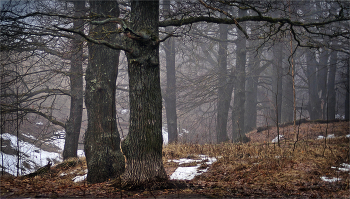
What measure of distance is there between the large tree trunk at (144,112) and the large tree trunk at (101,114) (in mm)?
1799

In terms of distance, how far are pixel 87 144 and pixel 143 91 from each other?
2.83 meters

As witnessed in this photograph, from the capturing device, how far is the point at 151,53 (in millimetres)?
4875

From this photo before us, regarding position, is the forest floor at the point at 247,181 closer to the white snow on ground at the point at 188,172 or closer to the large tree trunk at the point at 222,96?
the white snow on ground at the point at 188,172

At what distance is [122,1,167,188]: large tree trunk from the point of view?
15.5 feet

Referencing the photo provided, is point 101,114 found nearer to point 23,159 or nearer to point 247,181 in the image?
point 247,181

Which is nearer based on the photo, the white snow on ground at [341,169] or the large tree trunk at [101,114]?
the white snow on ground at [341,169]

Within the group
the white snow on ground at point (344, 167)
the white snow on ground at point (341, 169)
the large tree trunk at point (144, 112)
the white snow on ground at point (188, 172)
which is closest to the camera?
the large tree trunk at point (144, 112)

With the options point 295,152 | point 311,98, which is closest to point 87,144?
point 295,152

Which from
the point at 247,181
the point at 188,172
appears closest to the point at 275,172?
the point at 247,181

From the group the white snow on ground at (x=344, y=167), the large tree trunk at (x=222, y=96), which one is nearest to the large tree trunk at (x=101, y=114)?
the white snow on ground at (x=344, y=167)

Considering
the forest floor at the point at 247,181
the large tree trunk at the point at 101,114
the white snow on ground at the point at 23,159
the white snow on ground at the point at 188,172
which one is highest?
the large tree trunk at the point at 101,114

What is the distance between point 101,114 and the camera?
260 inches

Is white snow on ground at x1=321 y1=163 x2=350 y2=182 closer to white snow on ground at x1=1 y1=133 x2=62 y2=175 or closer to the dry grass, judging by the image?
the dry grass

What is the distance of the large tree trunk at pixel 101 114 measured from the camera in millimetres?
6441
